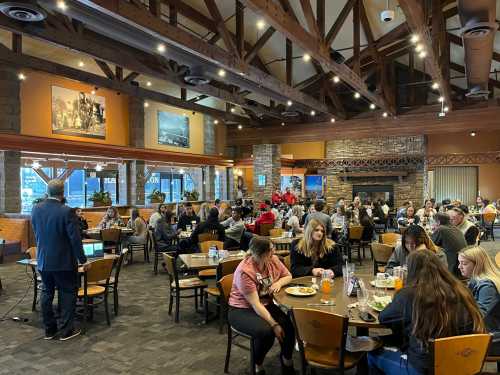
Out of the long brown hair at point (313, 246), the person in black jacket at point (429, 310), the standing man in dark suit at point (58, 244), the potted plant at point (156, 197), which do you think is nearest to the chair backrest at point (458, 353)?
the person in black jacket at point (429, 310)

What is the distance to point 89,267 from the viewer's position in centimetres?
441

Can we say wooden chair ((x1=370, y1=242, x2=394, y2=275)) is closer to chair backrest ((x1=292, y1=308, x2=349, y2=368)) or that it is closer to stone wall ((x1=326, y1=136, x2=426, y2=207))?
chair backrest ((x1=292, y1=308, x2=349, y2=368))

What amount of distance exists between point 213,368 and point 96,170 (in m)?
11.0

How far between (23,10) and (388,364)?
594cm

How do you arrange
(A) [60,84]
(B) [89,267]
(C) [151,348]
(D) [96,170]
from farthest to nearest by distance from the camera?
(D) [96,170] < (A) [60,84] < (B) [89,267] < (C) [151,348]

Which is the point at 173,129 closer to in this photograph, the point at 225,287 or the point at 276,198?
the point at 276,198

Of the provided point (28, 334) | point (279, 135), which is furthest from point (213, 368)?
point (279, 135)

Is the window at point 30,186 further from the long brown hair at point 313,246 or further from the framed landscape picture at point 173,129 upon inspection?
the long brown hair at point 313,246

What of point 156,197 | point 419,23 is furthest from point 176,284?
point 156,197

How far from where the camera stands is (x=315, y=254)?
4191mm

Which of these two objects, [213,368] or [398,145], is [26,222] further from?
[398,145]

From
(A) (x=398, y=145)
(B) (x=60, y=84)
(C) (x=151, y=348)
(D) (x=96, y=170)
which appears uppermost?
(B) (x=60, y=84)

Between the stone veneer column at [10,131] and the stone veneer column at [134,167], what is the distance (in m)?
3.76

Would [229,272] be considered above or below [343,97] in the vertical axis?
below
